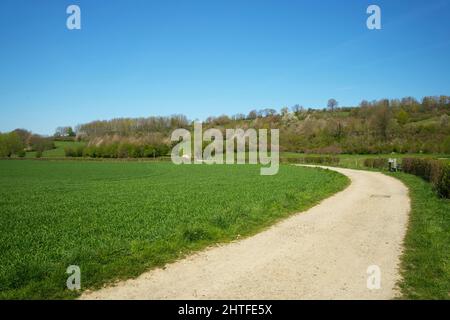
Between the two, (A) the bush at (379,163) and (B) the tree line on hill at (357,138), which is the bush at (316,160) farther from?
(B) the tree line on hill at (357,138)

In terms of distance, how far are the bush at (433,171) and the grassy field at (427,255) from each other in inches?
114

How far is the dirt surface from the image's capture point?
22.7 ft

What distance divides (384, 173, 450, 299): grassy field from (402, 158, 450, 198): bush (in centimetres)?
289

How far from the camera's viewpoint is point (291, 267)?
8.48 metres

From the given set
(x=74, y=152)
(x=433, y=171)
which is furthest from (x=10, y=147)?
(x=433, y=171)

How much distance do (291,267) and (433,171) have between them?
73.9ft

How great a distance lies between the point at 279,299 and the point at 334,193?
57.3ft

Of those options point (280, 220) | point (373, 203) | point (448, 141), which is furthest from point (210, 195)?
point (448, 141)

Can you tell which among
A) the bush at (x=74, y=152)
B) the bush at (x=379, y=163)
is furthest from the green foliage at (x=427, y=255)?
the bush at (x=74, y=152)

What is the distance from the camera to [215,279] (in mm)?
7656

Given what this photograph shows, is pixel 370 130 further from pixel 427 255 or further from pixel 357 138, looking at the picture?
pixel 427 255

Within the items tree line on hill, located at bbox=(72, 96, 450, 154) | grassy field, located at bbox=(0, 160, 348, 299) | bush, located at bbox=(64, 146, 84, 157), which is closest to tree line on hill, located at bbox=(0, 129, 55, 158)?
bush, located at bbox=(64, 146, 84, 157)

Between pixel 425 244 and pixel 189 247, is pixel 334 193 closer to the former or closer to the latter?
pixel 425 244

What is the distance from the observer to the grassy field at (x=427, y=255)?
7.05 metres
